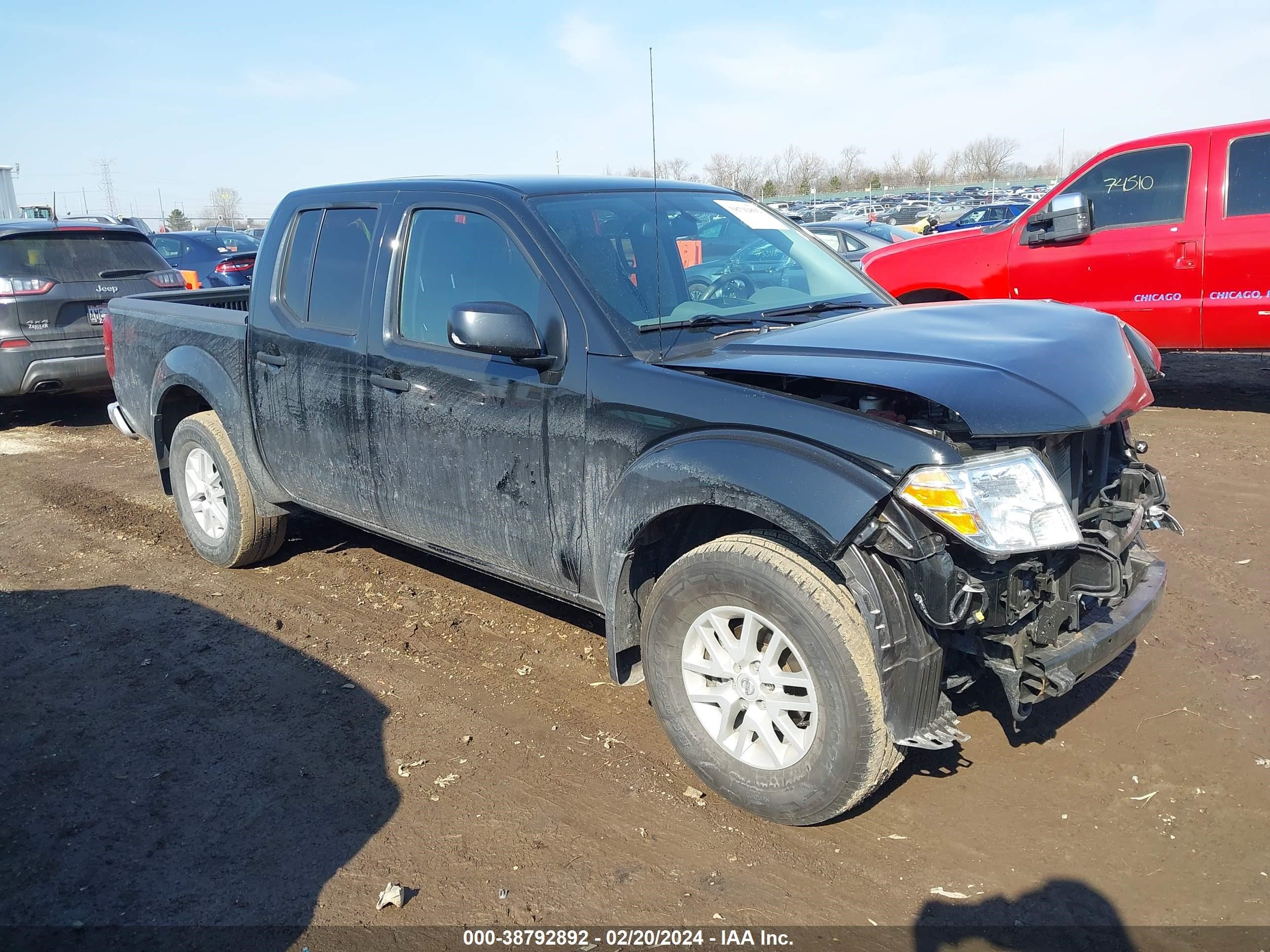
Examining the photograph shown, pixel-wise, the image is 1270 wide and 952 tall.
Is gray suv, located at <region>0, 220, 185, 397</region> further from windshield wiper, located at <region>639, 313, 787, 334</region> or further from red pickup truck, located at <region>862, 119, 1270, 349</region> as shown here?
red pickup truck, located at <region>862, 119, 1270, 349</region>

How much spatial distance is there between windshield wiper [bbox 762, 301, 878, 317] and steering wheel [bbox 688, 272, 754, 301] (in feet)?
0.46

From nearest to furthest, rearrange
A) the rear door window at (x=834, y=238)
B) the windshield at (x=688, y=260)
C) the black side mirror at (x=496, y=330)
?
the black side mirror at (x=496, y=330)
the windshield at (x=688, y=260)
the rear door window at (x=834, y=238)

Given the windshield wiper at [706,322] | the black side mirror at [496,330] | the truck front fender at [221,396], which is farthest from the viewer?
the truck front fender at [221,396]

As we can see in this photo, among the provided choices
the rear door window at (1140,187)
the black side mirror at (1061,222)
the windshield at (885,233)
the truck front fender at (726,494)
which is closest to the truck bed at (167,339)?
the truck front fender at (726,494)

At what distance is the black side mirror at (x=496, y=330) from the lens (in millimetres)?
3328

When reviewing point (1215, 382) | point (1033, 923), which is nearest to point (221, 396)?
point (1033, 923)

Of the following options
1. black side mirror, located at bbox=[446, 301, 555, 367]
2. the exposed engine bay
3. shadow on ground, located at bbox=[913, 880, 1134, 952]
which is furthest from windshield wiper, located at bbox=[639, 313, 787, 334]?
shadow on ground, located at bbox=[913, 880, 1134, 952]

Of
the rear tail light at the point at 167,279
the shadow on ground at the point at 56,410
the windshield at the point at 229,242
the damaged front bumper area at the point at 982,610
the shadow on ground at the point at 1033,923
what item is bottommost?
the shadow on ground at the point at 1033,923

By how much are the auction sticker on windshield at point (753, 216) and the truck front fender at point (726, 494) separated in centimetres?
158

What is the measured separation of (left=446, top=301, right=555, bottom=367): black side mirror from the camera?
10.9ft

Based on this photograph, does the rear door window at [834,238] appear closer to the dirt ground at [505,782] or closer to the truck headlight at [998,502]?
the dirt ground at [505,782]

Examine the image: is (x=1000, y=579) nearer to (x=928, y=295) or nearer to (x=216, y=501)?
(x=216, y=501)

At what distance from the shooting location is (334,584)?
17.3ft

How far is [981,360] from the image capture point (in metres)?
2.90
